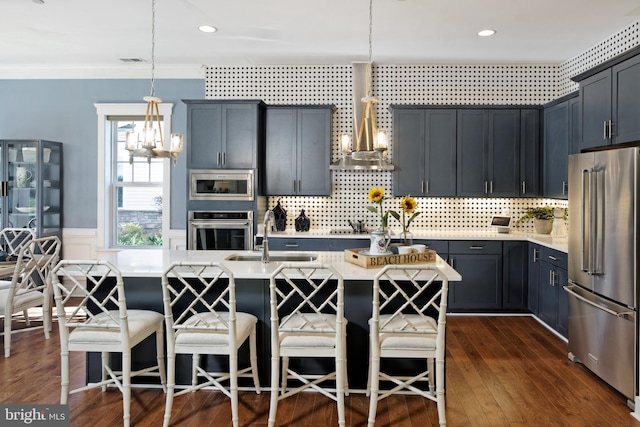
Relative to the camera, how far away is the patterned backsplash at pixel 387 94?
576cm

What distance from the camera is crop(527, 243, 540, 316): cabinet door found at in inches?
197

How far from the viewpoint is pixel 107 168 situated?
6078 millimetres

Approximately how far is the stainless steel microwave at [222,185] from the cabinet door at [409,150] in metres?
1.75

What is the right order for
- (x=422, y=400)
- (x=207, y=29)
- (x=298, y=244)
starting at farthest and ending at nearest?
(x=298, y=244) < (x=207, y=29) < (x=422, y=400)

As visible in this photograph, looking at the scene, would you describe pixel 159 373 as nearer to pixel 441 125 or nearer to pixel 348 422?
pixel 348 422

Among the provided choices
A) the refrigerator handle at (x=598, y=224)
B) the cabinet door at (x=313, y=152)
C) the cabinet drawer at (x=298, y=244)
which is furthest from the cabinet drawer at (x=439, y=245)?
the refrigerator handle at (x=598, y=224)

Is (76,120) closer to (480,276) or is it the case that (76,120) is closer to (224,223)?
(224,223)

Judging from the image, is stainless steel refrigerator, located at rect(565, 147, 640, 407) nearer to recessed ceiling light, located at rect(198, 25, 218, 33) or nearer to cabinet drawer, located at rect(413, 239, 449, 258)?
cabinet drawer, located at rect(413, 239, 449, 258)

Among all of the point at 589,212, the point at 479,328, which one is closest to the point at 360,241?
the point at 479,328

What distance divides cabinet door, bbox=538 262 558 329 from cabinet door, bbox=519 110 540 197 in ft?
3.43

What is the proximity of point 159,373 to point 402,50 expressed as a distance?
13.2ft

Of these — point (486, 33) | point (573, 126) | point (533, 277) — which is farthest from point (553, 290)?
point (486, 33)

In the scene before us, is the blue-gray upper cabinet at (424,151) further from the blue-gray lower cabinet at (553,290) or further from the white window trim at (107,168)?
the white window trim at (107,168)

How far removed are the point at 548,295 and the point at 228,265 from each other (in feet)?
10.9
